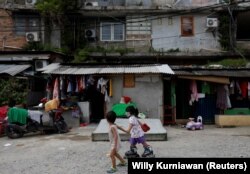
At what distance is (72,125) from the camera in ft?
56.4

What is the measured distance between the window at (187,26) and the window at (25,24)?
32.0 ft

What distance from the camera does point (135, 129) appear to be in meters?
9.41

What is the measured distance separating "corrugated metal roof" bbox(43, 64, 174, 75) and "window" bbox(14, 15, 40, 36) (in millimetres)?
8095

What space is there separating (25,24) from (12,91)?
8478 millimetres

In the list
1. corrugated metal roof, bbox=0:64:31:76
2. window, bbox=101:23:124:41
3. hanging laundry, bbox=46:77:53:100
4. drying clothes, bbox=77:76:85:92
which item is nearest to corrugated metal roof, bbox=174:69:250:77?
drying clothes, bbox=77:76:85:92

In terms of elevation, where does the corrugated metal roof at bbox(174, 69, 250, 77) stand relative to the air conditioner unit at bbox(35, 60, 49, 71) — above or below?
below

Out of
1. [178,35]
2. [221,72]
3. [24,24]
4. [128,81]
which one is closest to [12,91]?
[128,81]

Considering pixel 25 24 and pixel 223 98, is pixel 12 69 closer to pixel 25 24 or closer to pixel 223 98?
pixel 25 24

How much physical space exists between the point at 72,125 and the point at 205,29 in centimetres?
1313

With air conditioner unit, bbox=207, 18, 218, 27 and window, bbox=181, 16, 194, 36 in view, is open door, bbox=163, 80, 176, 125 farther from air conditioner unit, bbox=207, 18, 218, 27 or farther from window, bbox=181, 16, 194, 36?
window, bbox=181, 16, 194, 36

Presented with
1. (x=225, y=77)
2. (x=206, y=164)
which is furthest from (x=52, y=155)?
(x=225, y=77)

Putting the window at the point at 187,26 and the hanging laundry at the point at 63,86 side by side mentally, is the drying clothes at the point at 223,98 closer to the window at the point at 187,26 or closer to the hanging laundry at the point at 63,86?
the hanging laundry at the point at 63,86

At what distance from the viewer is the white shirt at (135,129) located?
368 inches

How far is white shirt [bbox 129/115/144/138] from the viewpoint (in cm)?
935
